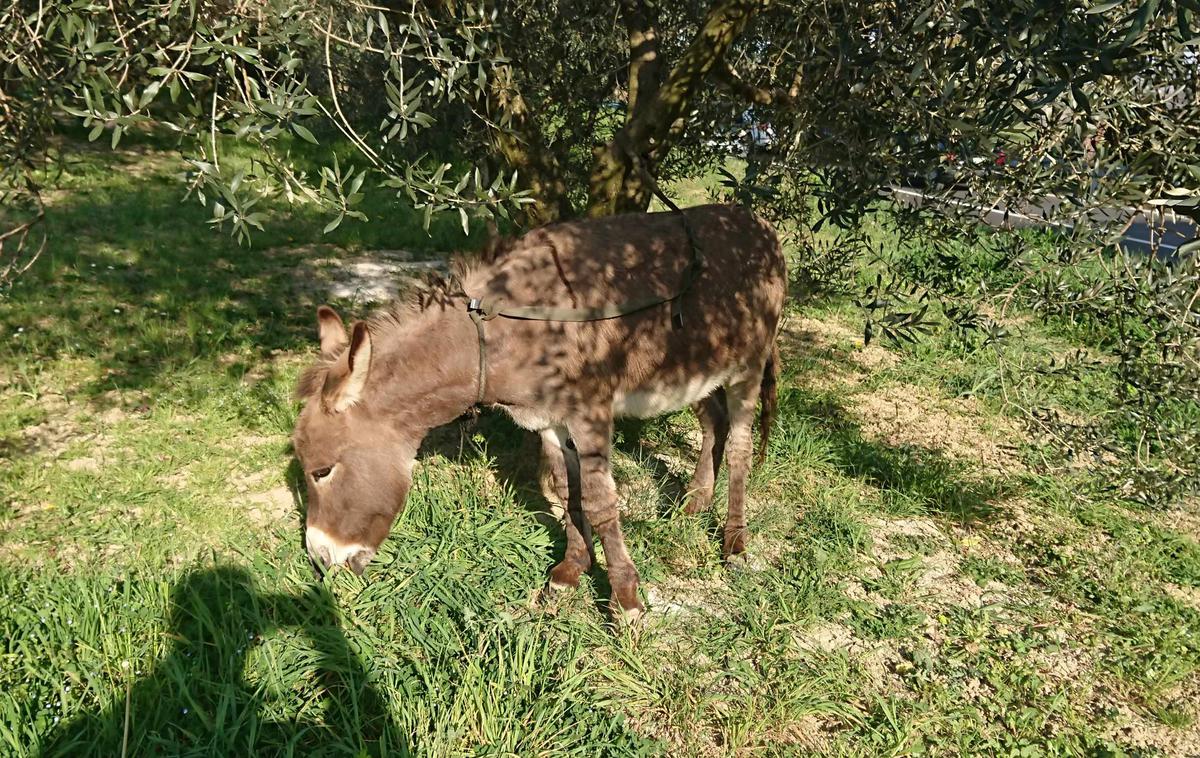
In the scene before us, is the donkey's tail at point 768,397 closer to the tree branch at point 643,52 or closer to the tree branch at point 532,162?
the tree branch at point 532,162

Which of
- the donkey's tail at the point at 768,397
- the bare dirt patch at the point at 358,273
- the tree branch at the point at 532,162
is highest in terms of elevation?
the tree branch at the point at 532,162

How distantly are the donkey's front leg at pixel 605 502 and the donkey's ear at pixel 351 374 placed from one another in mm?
976

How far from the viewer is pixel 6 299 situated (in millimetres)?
6207

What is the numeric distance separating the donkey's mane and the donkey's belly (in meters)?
0.96

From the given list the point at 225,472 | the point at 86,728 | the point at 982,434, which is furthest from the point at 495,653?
the point at 982,434

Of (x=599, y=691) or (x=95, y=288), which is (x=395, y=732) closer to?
(x=599, y=691)

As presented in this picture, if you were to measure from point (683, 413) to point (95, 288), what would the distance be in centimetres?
536

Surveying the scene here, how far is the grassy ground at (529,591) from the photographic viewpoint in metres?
2.96

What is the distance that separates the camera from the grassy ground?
2.96 meters

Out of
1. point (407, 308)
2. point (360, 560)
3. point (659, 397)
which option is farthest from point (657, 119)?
point (360, 560)

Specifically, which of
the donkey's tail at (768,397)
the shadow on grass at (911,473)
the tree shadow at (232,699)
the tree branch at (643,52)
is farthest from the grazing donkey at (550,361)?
the shadow on grass at (911,473)

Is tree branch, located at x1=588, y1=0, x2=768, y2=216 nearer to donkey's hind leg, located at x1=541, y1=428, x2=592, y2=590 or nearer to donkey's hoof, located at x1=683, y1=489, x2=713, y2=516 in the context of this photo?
donkey's hind leg, located at x1=541, y1=428, x2=592, y2=590

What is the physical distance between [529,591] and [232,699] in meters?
1.43

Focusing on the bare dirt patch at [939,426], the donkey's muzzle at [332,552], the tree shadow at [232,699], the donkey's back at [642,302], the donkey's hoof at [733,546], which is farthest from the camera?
the bare dirt patch at [939,426]
